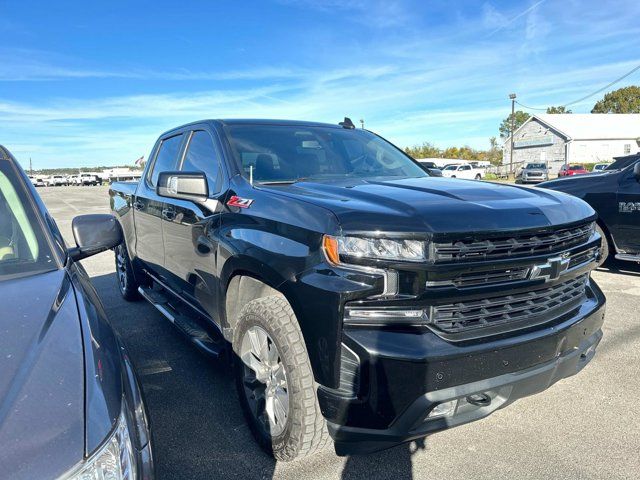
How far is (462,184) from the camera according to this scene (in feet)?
9.57

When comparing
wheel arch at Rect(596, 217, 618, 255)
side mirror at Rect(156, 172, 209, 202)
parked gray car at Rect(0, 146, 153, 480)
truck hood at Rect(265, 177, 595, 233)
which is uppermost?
side mirror at Rect(156, 172, 209, 202)

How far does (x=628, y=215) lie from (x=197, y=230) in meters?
5.56

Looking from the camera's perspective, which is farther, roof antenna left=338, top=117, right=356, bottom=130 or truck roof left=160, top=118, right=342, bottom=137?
roof antenna left=338, top=117, right=356, bottom=130

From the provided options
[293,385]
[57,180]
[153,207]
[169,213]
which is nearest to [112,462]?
[293,385]

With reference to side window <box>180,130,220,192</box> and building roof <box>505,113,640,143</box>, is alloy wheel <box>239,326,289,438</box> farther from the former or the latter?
building roof <box>505,113,640,143</box>

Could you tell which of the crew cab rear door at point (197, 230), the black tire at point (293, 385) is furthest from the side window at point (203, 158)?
the black tire at point (293, 385)

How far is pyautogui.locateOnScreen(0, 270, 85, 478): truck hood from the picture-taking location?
1083 mm

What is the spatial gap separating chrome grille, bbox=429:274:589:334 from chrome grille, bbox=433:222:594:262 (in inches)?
7.8

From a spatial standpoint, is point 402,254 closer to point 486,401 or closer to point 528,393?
point 486,401

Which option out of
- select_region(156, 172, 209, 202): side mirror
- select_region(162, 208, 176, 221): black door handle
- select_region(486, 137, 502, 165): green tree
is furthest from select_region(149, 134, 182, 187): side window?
select_region(486, 137, 502, 165): green tree

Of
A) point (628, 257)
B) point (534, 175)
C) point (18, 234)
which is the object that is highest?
Answer: point (18, 234)

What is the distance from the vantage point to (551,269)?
2.35 meters

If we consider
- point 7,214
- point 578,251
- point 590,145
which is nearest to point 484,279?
point 578,251

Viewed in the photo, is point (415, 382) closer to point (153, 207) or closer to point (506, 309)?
point (506, 309)
